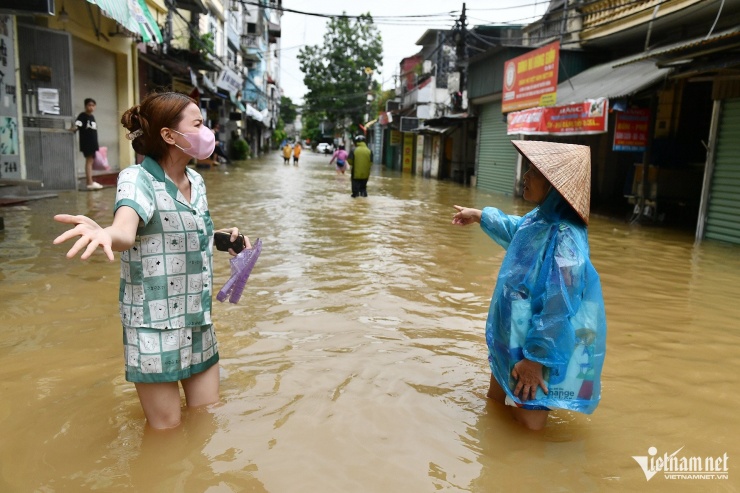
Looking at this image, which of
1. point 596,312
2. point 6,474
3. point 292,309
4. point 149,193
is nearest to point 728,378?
point 596,312

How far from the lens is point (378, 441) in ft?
9.12

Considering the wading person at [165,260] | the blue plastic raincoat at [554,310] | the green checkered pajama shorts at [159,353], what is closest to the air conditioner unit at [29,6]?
the wading person at [165,260]

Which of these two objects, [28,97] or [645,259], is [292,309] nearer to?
[645,259]

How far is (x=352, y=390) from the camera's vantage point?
132 inches

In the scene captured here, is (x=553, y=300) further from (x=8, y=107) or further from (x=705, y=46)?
(x=8, y=107)

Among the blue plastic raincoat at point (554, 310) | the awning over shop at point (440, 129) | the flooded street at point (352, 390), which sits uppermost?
the awning over shop at point (440, 129)

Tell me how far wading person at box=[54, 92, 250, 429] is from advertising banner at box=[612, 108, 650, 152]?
34.5 feet

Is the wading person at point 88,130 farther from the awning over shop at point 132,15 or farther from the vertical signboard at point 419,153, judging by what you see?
the vertical signboard at point 419,153

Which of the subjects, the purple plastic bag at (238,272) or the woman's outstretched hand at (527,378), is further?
the purple plastic bag at (238,272)

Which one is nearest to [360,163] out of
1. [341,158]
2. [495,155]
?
[495,155]

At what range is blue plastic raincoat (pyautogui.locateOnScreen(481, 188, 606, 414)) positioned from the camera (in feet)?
8.25

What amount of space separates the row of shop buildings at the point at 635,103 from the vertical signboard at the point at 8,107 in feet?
34.2

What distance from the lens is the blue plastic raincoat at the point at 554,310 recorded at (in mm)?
2514

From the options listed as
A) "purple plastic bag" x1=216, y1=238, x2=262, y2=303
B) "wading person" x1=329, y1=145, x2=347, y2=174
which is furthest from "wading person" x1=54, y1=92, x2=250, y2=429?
"wading person" x1=329, y1=145, x2=347, y2=174
